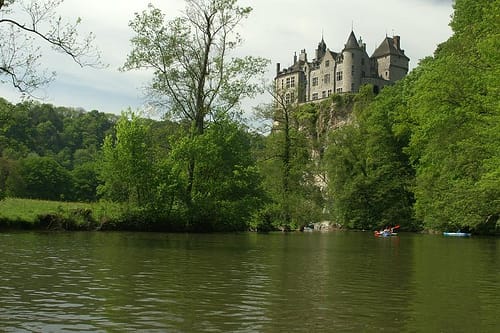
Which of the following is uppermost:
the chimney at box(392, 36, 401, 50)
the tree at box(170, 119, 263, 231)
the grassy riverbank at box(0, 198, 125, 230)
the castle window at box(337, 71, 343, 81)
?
the chimney at box(392, 36, 401, 50)

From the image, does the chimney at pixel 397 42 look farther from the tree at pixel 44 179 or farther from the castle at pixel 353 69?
the tree at pixel 44 179

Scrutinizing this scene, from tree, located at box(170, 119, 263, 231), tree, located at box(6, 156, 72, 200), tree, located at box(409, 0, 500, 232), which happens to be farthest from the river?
tree, located at box(6, 156, 72, 200)

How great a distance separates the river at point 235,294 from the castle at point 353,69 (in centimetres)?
10999

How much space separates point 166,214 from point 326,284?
26.0m

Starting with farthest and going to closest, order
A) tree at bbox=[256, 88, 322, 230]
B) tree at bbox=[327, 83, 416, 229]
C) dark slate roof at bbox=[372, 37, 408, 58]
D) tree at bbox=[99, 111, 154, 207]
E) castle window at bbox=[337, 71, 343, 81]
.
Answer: dark slate roof at bbox=[372, 37, 408, 58] < castle window at bbox=[337, 71, 343, 81] < tree at bbox=[327, 83, 416, 229] < tree at bbox=[256, 88, 322, 230] < tree at bbox=[99, 111, 154, 207]

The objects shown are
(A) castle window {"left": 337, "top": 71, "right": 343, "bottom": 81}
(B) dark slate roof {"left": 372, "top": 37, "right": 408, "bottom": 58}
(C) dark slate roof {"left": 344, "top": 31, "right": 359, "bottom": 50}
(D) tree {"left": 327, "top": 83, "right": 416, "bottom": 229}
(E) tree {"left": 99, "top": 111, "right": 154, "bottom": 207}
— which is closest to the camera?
(E) tree {"left": 99, "top": 111, "right": 154, "bottom": 207}

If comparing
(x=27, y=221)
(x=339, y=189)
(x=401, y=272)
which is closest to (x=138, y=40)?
(x=27, y=221)

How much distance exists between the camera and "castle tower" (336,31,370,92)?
126875 millimetres

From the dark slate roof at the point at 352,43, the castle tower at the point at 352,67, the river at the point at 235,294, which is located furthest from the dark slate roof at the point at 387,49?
the river at the point at 235,294

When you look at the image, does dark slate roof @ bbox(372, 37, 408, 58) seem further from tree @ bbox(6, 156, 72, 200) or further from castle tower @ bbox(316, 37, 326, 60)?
tree @ bbox(6, 156, 72, 200)

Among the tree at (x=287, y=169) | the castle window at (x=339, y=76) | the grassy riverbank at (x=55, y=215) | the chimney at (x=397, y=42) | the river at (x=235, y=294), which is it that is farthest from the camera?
the chimney at (x=397, y=42)

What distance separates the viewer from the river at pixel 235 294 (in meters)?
8.43

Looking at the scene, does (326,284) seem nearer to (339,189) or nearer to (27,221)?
(27,221)

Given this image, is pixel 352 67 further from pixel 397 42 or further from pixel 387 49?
pixel 397 42
